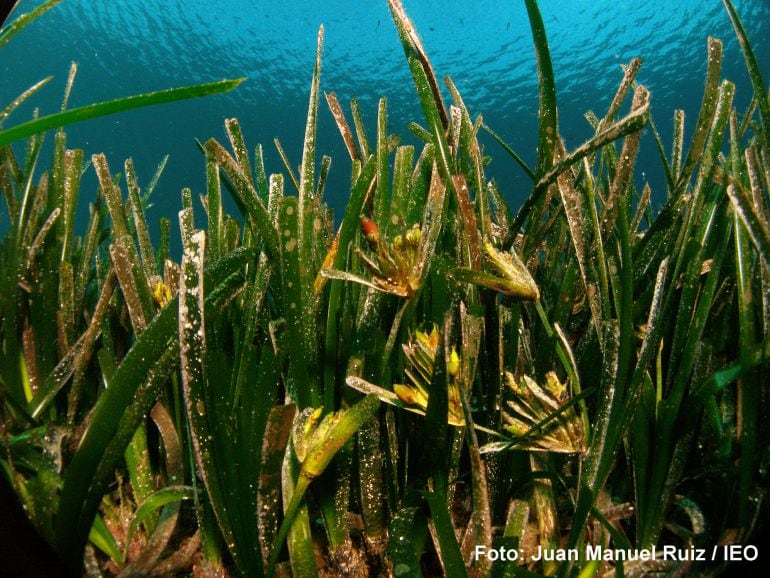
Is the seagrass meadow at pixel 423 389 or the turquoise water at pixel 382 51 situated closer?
the seagrass meadow at pixel 423 389

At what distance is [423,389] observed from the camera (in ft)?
2.14

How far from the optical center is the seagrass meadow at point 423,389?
0.57 m

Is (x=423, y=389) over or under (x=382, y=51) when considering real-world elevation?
under

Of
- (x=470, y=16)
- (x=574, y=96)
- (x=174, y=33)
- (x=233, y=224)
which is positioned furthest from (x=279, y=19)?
(x=233, y=224)

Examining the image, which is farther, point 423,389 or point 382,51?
point 382,51

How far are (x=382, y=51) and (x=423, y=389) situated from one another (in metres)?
33.6

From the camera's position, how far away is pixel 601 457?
59 centimetres

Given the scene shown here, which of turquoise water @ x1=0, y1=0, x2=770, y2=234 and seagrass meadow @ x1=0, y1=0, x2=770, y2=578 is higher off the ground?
turquoise water @ x1=0, y1=0, x2=770, y2=234

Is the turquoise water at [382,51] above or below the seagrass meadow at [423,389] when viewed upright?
above

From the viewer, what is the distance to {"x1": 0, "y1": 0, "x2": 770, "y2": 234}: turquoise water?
79.9 feet

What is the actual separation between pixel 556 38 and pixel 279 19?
19230mm

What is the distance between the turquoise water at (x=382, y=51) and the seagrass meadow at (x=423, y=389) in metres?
24.6

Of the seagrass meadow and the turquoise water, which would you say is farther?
the turquoise water

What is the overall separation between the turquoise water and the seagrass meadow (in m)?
24.6
